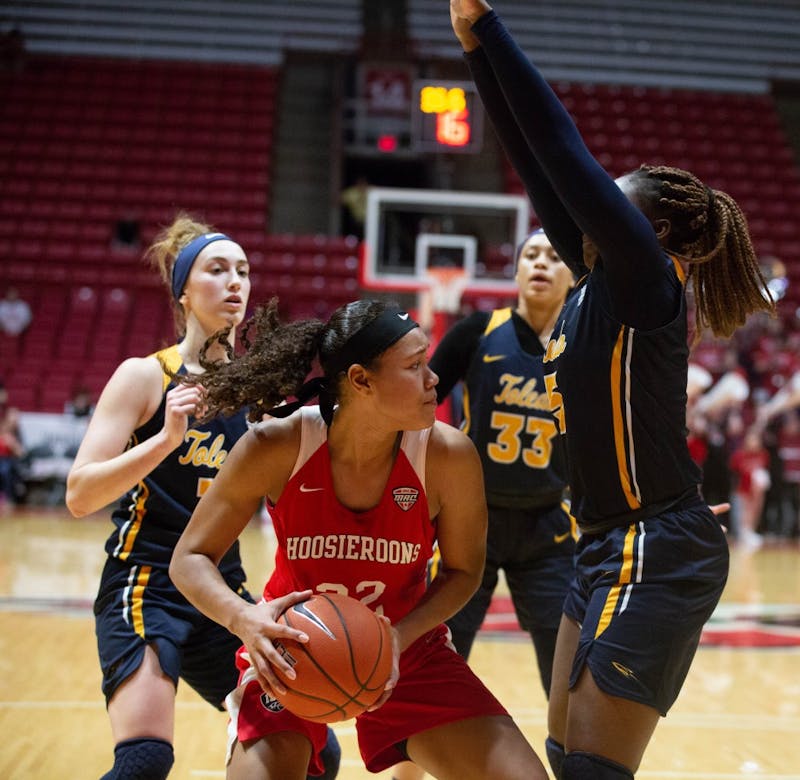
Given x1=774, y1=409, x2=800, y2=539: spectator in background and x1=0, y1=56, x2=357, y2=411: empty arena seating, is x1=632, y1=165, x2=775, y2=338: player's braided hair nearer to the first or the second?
x1=774, y1=409, x2=800, y2=539: spectator in background

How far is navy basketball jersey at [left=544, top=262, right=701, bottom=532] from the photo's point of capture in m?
2.34

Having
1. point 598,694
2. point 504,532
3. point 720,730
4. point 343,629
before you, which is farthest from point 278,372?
point 720,730

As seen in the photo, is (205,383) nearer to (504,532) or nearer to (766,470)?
(504,532)

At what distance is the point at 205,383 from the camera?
2.68 metres

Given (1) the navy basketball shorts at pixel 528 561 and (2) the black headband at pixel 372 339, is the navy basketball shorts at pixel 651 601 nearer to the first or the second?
(2) the black headband at pixel 372 339


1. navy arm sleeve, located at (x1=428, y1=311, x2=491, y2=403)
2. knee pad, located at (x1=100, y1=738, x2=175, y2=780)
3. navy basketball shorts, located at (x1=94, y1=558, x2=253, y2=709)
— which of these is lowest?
knee pad, located at (x1=100, y1=738, x2=175, y2=780)

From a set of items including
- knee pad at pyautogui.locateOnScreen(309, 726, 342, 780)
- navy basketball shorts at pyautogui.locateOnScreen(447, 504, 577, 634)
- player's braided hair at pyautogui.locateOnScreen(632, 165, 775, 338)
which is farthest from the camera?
navy basketball shorts at pyautogui.locateOnScreen(447, 504, 577, 634)

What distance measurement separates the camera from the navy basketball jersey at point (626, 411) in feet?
7.68

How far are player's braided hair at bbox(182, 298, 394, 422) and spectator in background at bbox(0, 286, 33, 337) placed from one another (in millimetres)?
13273

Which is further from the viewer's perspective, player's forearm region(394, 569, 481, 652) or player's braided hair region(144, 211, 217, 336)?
player's braided hair region(144, 211, 217, 336)

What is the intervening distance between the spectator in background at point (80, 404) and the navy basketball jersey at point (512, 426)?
31.0 feet

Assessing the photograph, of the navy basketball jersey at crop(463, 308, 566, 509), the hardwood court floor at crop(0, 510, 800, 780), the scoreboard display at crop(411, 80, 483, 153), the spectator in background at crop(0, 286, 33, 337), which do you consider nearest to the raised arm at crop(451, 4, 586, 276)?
the navy basketball jersey at crop(463, 308, 566, 509)

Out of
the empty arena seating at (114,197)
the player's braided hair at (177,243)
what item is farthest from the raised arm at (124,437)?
the empty arena seating at (114,197)

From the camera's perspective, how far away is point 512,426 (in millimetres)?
3941
